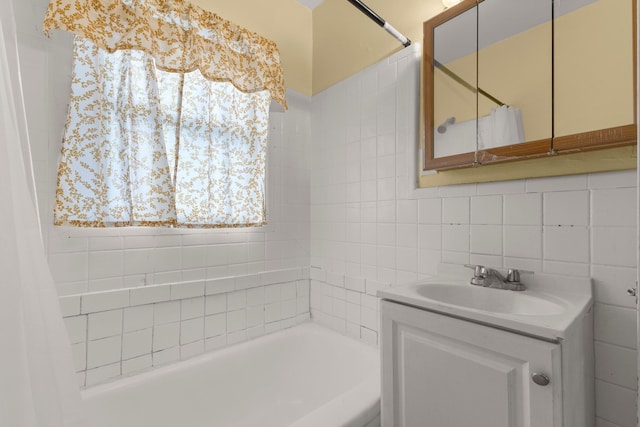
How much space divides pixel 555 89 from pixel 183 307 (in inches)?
74.4

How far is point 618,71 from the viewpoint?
96 centimetres

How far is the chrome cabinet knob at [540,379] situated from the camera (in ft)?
2.38

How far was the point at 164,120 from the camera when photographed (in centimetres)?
151

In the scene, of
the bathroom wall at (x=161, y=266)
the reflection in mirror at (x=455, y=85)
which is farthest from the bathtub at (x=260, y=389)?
the reflection in mirror at (x=455, y=85)

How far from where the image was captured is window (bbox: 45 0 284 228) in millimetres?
1285

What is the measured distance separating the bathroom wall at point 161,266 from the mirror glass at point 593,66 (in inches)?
57.0

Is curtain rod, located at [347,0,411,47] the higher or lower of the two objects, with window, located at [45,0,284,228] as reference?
higher

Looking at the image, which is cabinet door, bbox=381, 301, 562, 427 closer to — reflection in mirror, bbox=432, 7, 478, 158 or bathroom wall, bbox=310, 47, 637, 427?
bathroom wall, bbox=310, 47, 637, 427

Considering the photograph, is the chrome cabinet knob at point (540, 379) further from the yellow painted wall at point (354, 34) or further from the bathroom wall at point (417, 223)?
the yellow painted wall at point (354, 34)

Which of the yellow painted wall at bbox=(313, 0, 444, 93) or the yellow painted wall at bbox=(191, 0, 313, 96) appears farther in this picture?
the yellow painted wall at bbox=(191, 0, 313, 96)

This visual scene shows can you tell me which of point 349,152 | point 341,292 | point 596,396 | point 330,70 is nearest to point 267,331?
point 341,292

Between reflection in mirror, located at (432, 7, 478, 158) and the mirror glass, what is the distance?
29 centimetres

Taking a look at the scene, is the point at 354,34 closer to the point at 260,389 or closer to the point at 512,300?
the point at 512,300

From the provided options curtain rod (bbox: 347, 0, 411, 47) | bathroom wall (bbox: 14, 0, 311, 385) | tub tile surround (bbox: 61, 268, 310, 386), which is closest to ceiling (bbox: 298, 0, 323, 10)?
bathroom wall (bbox: 14, 0, 311, 385)
